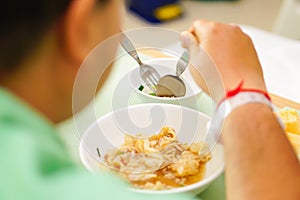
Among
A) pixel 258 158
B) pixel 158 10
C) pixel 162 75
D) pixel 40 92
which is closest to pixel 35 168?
pixel 40 92

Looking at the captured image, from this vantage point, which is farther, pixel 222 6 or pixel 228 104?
pixel 222 6

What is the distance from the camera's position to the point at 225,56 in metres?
0.84

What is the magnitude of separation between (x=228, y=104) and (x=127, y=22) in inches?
83.2

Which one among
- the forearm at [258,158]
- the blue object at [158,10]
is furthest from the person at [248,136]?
the blue object at [158,10]

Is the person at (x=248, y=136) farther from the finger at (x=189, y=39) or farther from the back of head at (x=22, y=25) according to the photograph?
the back of head at (x=22, y=25)

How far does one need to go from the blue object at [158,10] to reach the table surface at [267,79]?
151cm

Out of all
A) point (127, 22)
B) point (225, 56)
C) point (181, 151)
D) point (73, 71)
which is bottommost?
point (127, 22)

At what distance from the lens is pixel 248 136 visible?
0.73 meters

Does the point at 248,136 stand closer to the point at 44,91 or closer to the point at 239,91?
the point at 239,91

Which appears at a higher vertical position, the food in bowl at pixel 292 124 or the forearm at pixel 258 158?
the forearm at pixel 258 158

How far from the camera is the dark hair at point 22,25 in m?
0.42

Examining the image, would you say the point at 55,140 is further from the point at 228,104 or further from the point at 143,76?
the point at 143,76

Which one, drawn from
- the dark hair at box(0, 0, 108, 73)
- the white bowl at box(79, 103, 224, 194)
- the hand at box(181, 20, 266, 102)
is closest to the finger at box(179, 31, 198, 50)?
the hand at box(181, 20, 266, 102)

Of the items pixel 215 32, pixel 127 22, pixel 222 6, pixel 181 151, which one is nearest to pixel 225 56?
pixel 215 32
